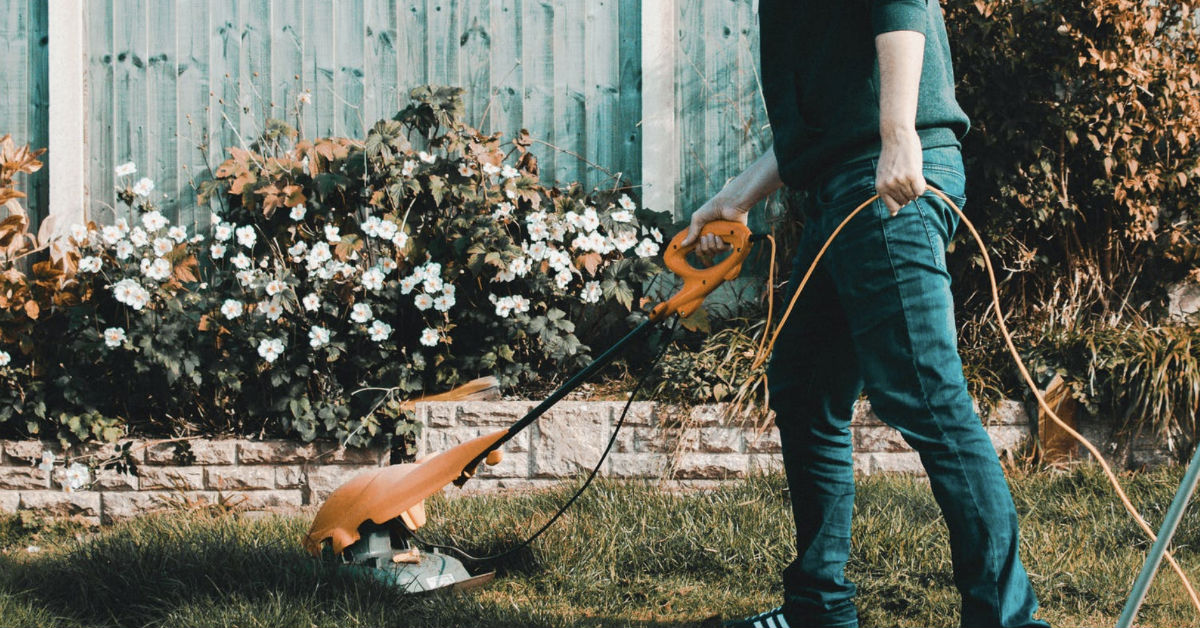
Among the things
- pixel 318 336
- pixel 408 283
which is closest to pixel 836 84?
pixel 408 283

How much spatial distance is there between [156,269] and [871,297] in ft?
9.29

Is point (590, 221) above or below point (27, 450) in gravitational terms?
above

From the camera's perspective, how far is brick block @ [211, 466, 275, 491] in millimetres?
3740

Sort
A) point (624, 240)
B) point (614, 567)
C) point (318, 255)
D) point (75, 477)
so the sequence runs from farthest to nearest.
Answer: point (624, 240) < point (318, 255) < point (75, 477) < point (614, 567)

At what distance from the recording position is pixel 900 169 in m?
1.78

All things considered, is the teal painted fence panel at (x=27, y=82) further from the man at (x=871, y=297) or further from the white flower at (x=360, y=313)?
the man at (x=871, y=297)

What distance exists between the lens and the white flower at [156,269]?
12.5ft

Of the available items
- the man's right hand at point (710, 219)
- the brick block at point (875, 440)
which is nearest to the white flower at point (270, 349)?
the man's right hand at point (710, 219)

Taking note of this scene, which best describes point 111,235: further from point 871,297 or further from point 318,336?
point 871,297

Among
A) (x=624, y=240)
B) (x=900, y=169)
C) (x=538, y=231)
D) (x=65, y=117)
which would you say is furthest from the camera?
(x=65, y=117)

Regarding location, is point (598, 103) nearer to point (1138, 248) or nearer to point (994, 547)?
point (1138, 248)

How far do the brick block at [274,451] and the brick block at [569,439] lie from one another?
0.80 metres

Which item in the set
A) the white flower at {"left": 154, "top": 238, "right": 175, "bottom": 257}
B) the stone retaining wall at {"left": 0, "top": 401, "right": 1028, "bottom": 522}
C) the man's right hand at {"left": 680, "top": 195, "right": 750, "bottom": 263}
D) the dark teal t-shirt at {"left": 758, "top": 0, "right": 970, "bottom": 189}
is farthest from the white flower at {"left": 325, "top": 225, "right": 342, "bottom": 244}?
the dark teal t-shirt at {"left": 758, "top": 0, "right": 970, "bottom": 189}

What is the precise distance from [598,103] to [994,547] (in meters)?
3.06
